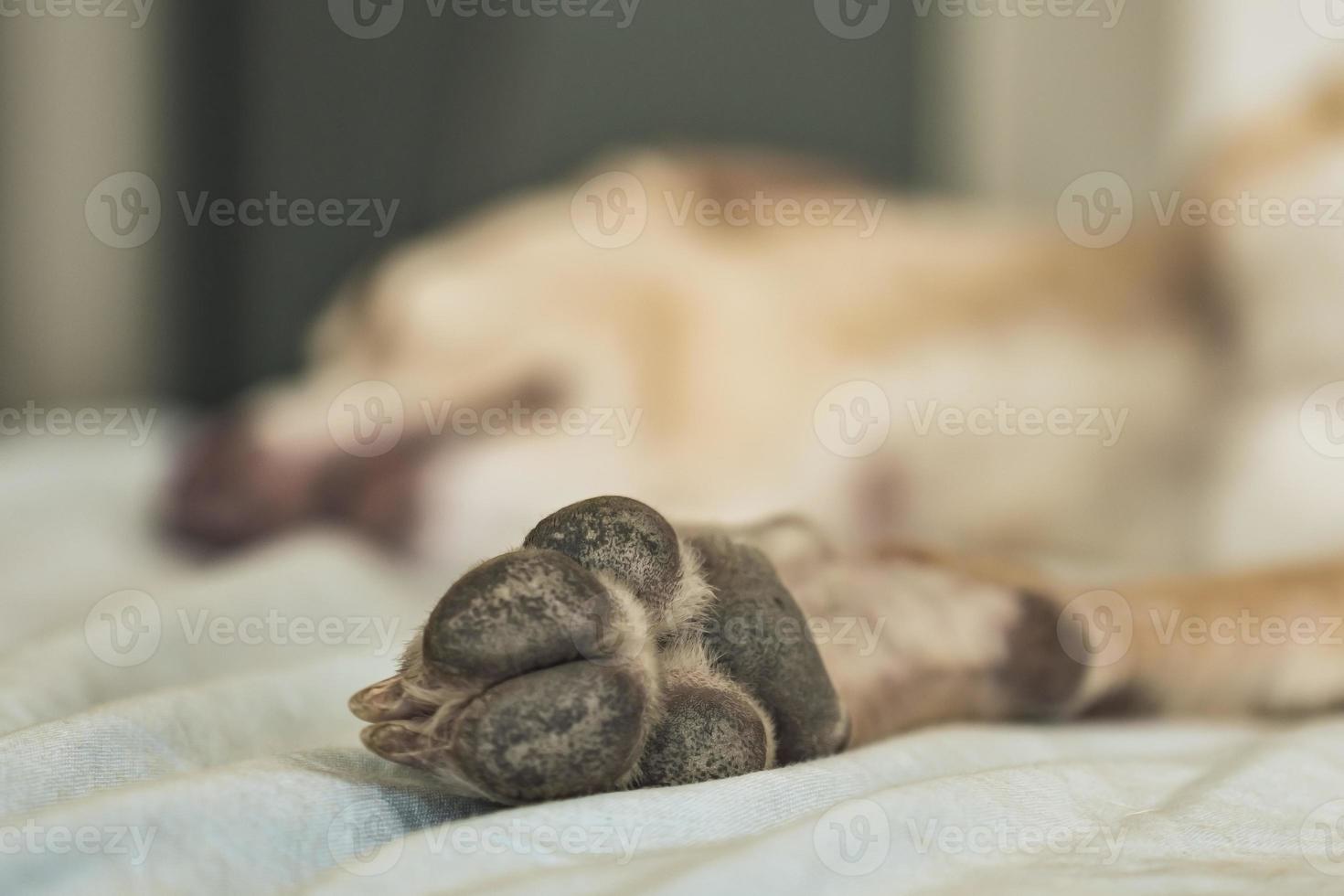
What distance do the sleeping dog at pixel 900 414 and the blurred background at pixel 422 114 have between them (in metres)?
0.57

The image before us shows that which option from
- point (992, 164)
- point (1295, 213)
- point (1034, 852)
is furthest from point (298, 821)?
point (992, 164)

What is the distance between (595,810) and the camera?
Result: 0.49 meters

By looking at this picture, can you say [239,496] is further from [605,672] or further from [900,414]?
[605,672]

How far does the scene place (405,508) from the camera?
4.43 ft

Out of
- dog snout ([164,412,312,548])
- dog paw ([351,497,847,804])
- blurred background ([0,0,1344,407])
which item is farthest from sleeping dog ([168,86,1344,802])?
blurred background ([0,0,1344,407])

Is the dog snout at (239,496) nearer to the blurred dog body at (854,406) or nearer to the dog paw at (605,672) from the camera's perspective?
the blurred dog body at (854,406)

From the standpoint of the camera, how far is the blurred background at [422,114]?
7.30 feet

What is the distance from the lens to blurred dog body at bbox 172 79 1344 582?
4.42ft

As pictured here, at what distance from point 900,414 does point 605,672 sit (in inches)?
38.3

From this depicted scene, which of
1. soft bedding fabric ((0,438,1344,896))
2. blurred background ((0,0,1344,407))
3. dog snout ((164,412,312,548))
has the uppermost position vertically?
blurred background ((0,0,1344,407))

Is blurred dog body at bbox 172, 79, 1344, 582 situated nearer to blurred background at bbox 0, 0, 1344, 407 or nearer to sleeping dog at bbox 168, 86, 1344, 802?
sleeping dog at bbox 168, 86, 1344, 802

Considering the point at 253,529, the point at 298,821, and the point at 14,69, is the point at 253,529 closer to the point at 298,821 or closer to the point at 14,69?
the point at 298,821

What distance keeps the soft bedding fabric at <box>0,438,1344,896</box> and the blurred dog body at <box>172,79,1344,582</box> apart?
0.57 meters

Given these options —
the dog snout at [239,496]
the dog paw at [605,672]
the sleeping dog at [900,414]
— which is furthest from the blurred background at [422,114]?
the dog paw at [605,672]
